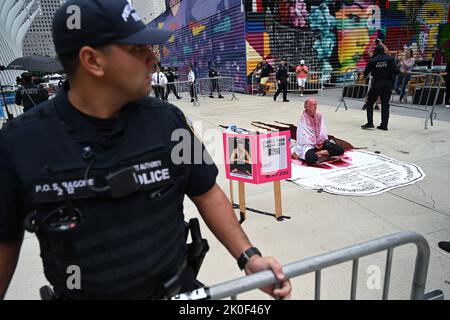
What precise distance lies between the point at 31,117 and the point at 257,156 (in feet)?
8.64

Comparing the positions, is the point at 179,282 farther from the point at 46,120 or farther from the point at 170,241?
the point at 46,120

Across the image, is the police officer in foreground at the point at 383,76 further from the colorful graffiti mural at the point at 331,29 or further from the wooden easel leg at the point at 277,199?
the colorful graffiti mural at the point at 331,29

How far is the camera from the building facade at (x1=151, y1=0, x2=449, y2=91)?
52.3 feet

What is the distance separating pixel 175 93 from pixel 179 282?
16.2 m

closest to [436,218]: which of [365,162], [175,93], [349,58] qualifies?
[365,162]

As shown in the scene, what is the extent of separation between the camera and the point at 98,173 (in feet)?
3.60

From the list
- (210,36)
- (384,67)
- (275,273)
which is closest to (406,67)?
(384,67)

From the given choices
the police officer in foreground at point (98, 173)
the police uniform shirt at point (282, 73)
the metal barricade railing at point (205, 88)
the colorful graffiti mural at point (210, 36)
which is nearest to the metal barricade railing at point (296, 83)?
the colorful graffiti mural at point (210, 36)

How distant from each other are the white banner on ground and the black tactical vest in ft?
11.9

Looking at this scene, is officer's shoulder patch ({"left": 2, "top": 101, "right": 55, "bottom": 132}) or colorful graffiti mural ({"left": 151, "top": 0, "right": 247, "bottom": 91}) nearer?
officer's shoulder patch ({"left": 2, "top": 101, "right": 55, "bottom": 132})

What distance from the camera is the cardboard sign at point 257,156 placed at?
11.6 ft

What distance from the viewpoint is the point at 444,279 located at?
8.85ft

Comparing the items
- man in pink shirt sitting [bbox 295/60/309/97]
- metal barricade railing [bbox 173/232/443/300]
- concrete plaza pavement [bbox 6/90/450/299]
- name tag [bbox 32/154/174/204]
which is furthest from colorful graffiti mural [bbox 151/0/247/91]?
name tag [bbox 32/154/174/204]

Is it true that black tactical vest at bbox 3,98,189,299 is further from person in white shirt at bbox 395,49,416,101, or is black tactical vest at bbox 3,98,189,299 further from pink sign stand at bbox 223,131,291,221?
person in white shirt at bbox 395,49,416,101
